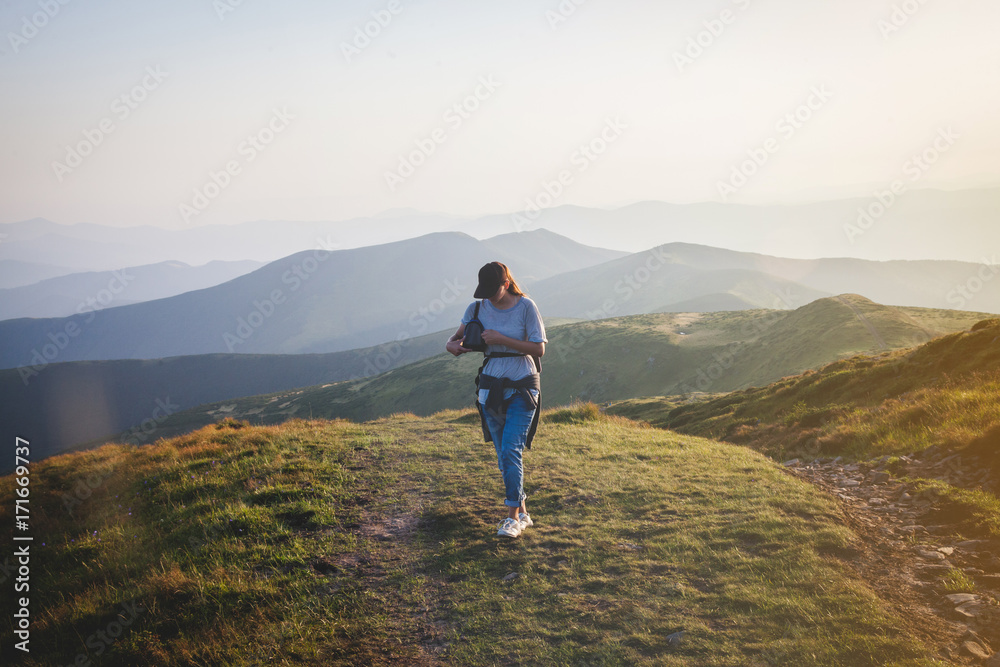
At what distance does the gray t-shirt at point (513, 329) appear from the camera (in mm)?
6496

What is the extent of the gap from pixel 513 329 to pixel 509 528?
9.13 ft

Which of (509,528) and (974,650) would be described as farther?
(509,528)

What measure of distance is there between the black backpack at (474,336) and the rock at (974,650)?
5.52 metres

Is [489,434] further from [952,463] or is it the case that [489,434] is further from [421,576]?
[952,463]

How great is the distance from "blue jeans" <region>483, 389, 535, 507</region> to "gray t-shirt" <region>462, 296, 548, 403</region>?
9.3 inches

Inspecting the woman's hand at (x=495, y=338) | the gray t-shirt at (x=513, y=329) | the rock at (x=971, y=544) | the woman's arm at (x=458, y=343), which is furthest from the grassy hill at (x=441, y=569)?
the woman's hand at (x=495, y=338)

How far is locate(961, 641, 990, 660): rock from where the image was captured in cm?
385

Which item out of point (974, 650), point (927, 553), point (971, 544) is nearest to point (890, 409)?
point (971, 544)

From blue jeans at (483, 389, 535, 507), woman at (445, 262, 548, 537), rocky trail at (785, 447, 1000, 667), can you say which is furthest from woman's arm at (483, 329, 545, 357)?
rocky trail at (785, 447, 1000, 667)

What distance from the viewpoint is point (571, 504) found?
7.92 m

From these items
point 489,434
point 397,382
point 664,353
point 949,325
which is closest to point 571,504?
point 489,434

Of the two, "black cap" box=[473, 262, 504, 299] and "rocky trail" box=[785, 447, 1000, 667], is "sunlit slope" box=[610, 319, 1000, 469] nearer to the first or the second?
"rocky trail" box=[785, 447, 1000, 667]

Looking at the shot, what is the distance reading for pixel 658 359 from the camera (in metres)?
72.9

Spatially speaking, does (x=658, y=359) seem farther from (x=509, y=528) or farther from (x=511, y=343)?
(x=511, y=343)
